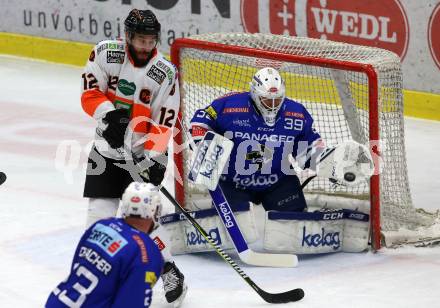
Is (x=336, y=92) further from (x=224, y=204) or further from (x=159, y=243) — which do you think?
(x=159, y=243)

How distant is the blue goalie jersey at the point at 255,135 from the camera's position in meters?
5.69

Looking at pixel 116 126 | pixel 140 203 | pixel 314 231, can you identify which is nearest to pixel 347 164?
pixel 314 231

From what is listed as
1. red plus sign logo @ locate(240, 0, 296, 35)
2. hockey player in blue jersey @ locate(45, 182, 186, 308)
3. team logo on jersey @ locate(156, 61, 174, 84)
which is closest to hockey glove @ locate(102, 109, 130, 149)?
team logo on jersey @ locate(156, 61, 174, 84)

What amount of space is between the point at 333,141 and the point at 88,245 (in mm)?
2869

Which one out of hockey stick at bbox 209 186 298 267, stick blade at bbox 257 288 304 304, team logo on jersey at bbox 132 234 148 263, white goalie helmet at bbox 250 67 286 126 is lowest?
stick blade at bbox 257 288 304 304

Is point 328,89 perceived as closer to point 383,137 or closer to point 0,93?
point 383,137

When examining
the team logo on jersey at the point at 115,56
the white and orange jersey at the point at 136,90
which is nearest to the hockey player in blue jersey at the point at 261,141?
the white and orange jersey at the point at 136,90

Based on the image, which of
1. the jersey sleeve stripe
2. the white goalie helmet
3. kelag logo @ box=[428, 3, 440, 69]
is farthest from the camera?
kelag logo @ box=[428, 3, 440, 69]

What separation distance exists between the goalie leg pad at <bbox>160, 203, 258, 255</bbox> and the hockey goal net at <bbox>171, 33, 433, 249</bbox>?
0.43m

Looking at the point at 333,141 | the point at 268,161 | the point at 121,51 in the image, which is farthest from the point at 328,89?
the point at 121,51

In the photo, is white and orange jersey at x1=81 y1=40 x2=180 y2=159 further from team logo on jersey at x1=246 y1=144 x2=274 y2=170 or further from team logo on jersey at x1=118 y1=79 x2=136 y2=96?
team logo on jersey at x1=246 y1=144 x2=274 y2=170

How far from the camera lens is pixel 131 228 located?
376 cm

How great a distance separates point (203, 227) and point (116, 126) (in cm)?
90

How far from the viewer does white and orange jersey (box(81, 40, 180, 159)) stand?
5.12 metres
